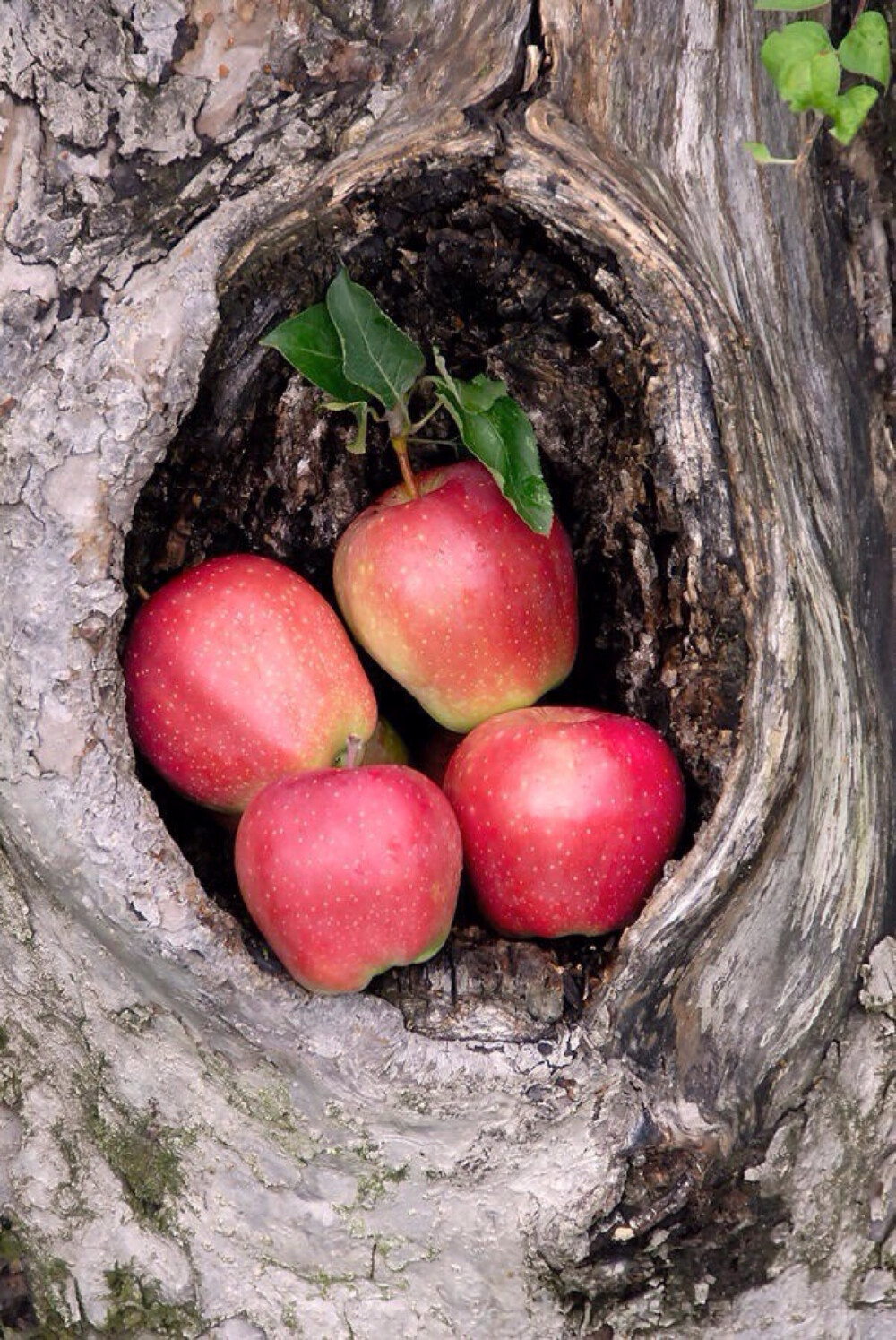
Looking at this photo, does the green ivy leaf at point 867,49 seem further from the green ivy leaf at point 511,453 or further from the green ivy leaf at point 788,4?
the green ivy leaf at point 511,453

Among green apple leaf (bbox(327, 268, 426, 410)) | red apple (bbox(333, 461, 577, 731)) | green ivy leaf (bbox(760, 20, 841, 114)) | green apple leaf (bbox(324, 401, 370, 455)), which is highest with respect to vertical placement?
green ivy leaf (bbox(760, 20, 841, 114))

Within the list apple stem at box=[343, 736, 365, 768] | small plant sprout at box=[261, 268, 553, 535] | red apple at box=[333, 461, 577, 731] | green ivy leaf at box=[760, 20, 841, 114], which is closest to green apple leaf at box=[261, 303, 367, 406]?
small plant sprout at box=[261, 268, 553, 535]

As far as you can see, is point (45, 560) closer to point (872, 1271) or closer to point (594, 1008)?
point (594, 1008)

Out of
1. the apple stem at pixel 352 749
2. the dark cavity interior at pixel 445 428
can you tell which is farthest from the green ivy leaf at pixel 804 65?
the apple stem at pixel 352 749

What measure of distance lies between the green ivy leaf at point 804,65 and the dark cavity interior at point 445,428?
8.0 inches

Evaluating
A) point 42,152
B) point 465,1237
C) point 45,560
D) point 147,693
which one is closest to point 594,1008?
point 465,1237

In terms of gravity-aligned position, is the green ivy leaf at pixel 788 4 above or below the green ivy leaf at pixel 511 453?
above

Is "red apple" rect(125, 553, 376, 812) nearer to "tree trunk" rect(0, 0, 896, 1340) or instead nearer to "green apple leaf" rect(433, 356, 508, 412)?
"tree trunk" rect(0, 0, 896, 1340)

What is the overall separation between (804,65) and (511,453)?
40 centimetres

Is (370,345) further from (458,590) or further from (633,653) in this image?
(633,653)

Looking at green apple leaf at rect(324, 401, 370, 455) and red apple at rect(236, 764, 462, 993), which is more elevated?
green apple leaf at rect(324, 401, 370, 455)

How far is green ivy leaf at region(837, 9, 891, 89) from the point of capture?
3.42 feet

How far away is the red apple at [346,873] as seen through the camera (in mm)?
1036

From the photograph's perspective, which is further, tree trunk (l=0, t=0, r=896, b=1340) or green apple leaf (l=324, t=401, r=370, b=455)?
green apple leaf (l=324, t=401, r=370, b=455)
